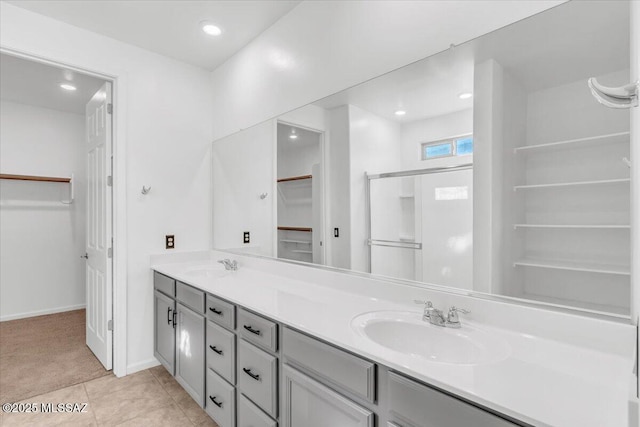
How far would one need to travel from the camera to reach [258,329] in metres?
1.52

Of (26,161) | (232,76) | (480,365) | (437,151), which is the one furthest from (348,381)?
(26,161)

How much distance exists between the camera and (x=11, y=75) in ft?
10.4

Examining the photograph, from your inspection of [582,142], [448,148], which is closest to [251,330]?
[448,148]

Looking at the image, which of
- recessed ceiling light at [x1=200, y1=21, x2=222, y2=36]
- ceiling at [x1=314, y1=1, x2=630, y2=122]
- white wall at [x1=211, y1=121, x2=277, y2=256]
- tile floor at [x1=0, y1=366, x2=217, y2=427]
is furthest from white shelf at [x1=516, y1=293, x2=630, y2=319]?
recessed ceiling light at [x1=200, y1=21, x2=222, y2=36]

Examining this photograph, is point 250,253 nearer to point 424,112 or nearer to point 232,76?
point 232,76

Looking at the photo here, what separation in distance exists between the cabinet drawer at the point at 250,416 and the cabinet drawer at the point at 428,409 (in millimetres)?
696

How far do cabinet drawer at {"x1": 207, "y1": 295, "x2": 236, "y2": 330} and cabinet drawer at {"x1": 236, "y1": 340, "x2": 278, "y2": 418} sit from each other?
127 millimetres

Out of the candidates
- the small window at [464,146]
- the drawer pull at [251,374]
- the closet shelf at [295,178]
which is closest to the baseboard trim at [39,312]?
the closet shelf at [295,178]

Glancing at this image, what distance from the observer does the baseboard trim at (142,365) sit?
264cm

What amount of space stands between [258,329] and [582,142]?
1.43m

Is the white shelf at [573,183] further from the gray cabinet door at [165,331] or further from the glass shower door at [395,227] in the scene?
the gray cabinet door at [165,331]

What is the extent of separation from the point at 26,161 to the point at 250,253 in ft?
11.4

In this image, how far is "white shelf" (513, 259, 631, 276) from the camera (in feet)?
3.32

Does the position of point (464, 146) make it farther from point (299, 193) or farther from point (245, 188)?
point (245, 188)
